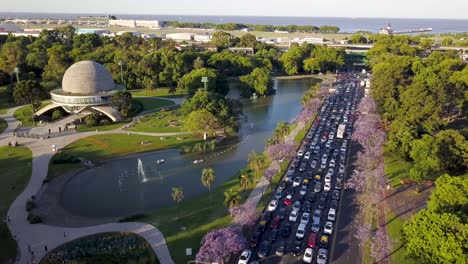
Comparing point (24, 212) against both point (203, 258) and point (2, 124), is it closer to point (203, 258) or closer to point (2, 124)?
point (203, 258)

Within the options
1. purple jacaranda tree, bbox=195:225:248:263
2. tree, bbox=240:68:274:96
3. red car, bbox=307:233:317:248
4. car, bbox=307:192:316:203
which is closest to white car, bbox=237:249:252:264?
purple jacaranda tree, bbox=195:225:248:263

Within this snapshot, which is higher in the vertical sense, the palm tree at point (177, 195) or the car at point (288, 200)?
the palm tree at point (177, 195)

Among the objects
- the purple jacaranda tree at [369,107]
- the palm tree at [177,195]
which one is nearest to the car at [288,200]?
the palm tree at [177,195]

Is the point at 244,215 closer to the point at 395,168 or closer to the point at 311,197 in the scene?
the point at 311,197

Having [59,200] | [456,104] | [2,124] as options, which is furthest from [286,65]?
[59,200]

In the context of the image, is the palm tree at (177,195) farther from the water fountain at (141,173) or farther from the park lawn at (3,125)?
the park lawn at (3,125)

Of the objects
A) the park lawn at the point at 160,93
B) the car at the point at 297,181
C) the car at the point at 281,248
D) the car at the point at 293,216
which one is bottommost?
the car at the point at 281,248

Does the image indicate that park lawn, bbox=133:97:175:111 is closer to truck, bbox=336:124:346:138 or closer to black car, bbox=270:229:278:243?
truck, bbox=336:124:346:138
